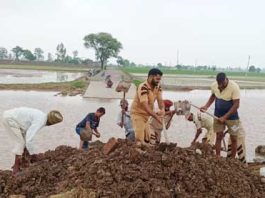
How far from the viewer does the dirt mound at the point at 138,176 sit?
5.11 meters

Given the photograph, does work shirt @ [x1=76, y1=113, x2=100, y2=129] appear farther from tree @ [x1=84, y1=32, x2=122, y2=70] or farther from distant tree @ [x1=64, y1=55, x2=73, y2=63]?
distant tree @ [x1=64, y1=55, x2=73, y2=63]

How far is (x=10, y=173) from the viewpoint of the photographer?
6.35 meters

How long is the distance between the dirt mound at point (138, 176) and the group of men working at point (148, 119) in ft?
1.60

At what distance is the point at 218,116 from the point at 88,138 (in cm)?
228

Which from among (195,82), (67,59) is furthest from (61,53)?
(195,82)

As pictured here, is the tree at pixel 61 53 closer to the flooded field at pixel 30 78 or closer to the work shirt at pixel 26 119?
the flooded field at pixel 30 78

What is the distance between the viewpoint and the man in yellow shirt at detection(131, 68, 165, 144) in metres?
6.20

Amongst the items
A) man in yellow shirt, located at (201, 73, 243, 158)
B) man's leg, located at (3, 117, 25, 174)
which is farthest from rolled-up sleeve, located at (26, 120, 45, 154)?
man in yellow shirt, located at (201, 73, 243, 158)

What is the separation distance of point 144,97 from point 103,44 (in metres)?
68.5

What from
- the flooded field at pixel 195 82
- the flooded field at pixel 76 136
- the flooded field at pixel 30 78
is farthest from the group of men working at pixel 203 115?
the flooded field at pixel 195 82

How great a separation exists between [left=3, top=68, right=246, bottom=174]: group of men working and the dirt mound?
488 mm

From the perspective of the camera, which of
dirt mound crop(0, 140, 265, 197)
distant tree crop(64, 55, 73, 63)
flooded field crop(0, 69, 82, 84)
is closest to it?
dirt mound crop(0, 140, 265, 197)

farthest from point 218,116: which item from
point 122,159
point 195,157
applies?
point 122,159

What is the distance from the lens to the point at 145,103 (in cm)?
618
